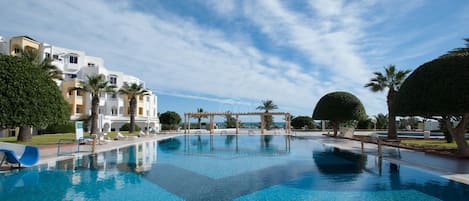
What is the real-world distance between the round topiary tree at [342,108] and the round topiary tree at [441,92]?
49.4 feet

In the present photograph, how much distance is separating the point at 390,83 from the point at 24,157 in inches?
1050

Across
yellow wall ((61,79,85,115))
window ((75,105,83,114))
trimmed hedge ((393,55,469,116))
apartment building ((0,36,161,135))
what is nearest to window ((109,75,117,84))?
apartment building ((0,36,161,135))

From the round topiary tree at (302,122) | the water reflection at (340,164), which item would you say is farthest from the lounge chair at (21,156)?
the round topiary tree at (302,122)

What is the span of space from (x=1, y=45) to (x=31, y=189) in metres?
37.4

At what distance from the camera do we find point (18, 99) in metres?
15.7

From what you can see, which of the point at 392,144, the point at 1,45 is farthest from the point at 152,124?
the point at 392,144

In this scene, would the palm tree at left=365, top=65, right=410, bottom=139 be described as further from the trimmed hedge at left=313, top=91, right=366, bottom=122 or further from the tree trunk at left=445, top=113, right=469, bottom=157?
the tree trunk at left=445, top=113, right=469, bottom=157

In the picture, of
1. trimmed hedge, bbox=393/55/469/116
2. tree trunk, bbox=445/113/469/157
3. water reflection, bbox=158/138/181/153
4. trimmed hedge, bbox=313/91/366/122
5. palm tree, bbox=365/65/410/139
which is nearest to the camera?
trimmed hedge, bbox=393/55/469/116

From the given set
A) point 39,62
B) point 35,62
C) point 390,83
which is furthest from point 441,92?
point 39,62

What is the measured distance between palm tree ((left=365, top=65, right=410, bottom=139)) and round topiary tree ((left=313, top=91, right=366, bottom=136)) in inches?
154

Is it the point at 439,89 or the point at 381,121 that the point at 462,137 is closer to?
the point at 439,89

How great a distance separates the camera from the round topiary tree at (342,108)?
1208 inches

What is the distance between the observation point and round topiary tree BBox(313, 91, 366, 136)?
101 feet

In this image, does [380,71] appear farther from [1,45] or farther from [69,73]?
[1,45]
